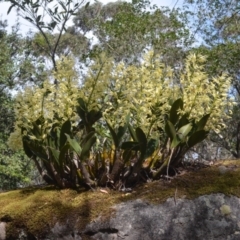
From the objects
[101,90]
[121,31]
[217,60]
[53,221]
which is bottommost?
[53,221]

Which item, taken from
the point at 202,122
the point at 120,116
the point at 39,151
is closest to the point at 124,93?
the point at 120,116

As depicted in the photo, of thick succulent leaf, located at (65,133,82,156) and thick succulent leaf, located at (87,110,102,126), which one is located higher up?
thick succulent leaf, located at (87,110,102,126)

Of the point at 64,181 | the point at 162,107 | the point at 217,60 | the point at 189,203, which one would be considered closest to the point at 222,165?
the point at 189,203

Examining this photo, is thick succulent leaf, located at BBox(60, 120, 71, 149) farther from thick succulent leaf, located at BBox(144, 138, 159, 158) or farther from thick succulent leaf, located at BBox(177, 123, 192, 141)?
thick succulent leaf, located at BBox(177, 123, 192, 141)

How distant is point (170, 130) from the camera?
2.56 meters

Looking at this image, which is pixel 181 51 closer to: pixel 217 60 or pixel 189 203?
pixel 217 60

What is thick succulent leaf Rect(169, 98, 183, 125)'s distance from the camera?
2.59 m

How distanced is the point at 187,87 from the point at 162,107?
0.93ft

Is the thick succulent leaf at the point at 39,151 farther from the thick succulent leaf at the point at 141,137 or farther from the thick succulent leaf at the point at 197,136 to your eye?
the thick succulent leaf at the point at 197,136

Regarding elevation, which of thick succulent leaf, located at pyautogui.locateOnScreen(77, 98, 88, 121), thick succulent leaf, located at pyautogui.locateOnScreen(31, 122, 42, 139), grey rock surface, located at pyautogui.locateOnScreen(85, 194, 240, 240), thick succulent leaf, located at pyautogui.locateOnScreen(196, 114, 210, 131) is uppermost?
thick succulent leaf, located at pyautogui.locateOnScreen(77, 98, 88, 121)

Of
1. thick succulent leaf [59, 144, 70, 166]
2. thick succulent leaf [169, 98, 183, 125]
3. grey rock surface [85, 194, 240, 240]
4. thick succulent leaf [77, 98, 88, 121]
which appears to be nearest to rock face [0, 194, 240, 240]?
grey rock surface [85, 194, 240, 240]

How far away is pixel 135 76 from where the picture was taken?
101 inches

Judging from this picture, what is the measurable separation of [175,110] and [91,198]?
75 cm

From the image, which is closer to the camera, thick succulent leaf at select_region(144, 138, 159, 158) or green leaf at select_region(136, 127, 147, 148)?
green leaf at select_region(136, 127, 147, 148)
